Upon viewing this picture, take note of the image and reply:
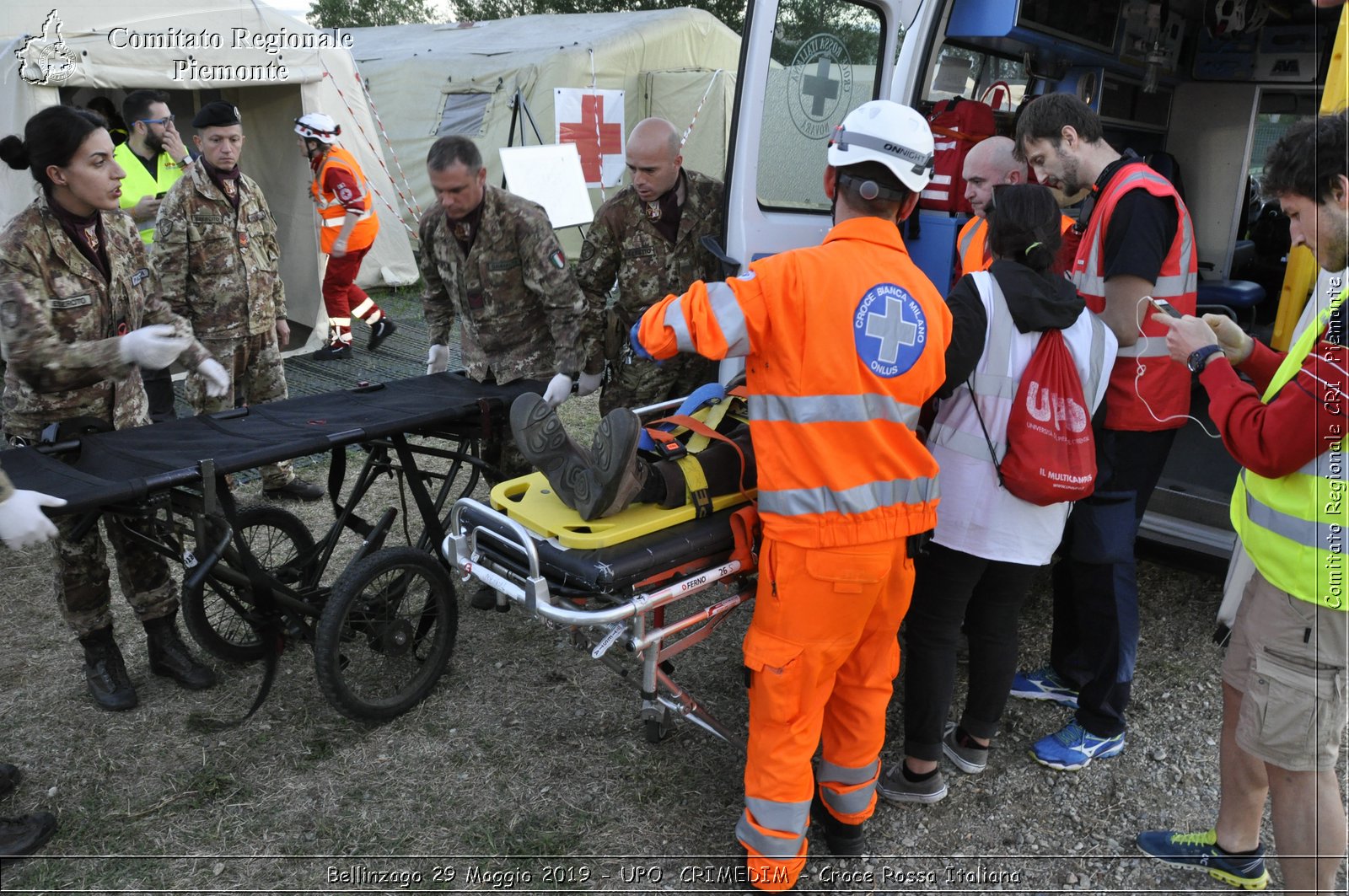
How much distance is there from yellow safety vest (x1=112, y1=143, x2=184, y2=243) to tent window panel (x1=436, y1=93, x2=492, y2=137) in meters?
5.00

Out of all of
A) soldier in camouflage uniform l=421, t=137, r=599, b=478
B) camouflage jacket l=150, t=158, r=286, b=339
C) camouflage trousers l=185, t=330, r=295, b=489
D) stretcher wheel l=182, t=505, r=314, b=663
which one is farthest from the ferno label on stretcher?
camouflage jacket l=150, t=158, r=286, b=339

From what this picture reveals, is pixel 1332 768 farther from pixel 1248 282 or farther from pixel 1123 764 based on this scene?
pixel 1248 282

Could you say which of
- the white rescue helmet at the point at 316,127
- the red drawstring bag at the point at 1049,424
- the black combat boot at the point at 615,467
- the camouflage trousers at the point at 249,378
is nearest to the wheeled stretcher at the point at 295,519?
the black combat boot at the point at 615,467

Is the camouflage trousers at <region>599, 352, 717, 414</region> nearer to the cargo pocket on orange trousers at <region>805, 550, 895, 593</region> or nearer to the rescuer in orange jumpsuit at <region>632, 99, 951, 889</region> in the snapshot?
the rescuer in orange jumpsuit at <region>632, 99, 951, 889</region>

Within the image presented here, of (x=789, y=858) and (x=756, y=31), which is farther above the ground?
(x=756, y=31)

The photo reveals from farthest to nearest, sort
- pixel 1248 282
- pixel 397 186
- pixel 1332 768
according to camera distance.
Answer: pixel 397 186, pixel 1248 282, pixel 1332 768

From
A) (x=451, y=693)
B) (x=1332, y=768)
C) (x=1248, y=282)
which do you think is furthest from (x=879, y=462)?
(x=1248, y=282)

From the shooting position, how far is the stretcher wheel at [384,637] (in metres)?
2.98

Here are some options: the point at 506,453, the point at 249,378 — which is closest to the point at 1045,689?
the point at 506,453

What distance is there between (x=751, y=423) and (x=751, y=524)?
411 millimetres

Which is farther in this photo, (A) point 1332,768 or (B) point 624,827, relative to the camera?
(B) point 624,827

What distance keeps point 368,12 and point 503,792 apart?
120 feet

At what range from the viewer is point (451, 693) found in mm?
3412

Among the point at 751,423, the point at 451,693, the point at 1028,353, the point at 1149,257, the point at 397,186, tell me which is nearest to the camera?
the point at 751,423
